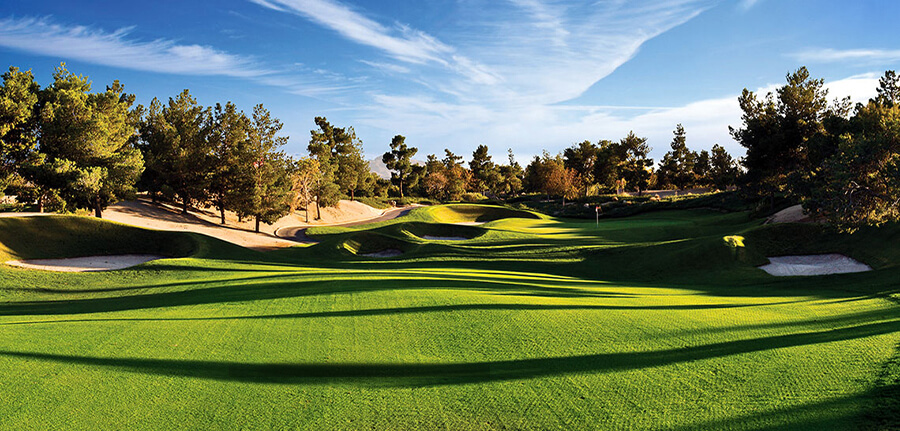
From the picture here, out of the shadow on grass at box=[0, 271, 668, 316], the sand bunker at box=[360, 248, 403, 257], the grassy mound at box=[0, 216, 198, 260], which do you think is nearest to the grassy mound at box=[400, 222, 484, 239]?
the sand bunker at box=[360, 248, 403, 257]

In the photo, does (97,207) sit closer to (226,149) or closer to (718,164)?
(226,149)

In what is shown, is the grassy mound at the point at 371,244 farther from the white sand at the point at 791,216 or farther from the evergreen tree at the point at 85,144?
the white sand at the point at 791,216

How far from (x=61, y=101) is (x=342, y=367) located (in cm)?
3321

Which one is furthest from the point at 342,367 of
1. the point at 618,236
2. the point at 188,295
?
the point at 618,236

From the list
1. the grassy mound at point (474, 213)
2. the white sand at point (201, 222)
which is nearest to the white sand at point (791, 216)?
the grassy mound at point (474, 213)

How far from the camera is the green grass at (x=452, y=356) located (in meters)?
4.11

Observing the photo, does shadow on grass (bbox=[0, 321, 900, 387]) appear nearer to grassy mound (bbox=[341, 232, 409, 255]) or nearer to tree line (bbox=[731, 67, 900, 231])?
tree line (bbox=[731, 67, 900, 231])

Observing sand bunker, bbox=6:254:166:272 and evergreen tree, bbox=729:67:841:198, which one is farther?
evergreen tree, bbox=729:67:841:198

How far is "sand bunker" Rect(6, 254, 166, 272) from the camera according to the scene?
19862mm

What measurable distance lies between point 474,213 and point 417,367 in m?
47.6

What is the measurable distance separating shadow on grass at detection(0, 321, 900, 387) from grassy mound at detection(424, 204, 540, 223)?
43.9 meters

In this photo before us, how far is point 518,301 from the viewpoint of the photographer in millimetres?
8914

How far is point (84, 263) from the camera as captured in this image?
69.5ft

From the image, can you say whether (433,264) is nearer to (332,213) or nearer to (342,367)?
(342,367)
